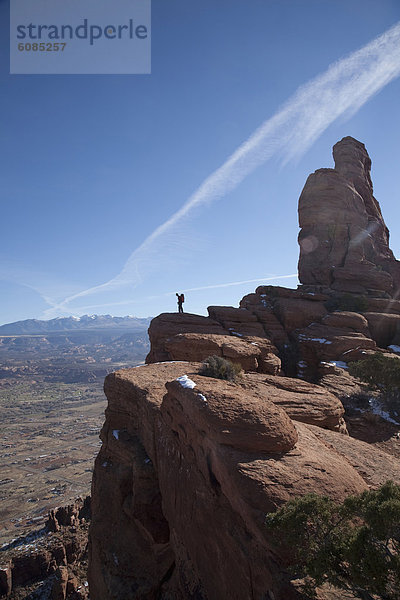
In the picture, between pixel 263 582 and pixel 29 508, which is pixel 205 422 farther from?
pixel 29 508

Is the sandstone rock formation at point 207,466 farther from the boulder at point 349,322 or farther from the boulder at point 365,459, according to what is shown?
Result: the boulder at point 349,322

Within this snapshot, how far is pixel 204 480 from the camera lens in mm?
11289

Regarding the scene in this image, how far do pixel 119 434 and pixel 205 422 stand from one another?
33.4ft

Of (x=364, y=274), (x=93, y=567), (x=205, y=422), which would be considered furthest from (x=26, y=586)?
(x=364, y=274)

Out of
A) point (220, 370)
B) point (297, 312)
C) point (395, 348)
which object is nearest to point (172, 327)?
point (220, 370)

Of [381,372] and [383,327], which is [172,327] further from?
[383,327]

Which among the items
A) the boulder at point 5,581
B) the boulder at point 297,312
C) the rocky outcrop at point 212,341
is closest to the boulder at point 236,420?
Answer: the rocky outcrop at point 212,341

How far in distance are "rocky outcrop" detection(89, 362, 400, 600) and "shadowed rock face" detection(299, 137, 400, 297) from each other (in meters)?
39.6

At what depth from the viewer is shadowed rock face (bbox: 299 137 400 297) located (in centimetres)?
5306

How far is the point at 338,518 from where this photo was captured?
29.1 feet

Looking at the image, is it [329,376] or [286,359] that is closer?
[329,376]

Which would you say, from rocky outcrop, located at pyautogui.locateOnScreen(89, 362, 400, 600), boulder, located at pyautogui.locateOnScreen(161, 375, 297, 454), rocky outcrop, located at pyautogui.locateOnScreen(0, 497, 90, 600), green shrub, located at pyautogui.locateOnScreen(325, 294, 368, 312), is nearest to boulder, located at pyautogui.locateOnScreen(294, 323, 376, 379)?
green shrub, located at pyautogui.locateOnScreen(325, 294, 368, 312)

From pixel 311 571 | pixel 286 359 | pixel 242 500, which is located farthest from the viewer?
pixel 286 359

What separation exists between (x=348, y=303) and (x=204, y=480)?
4238 centimetres
